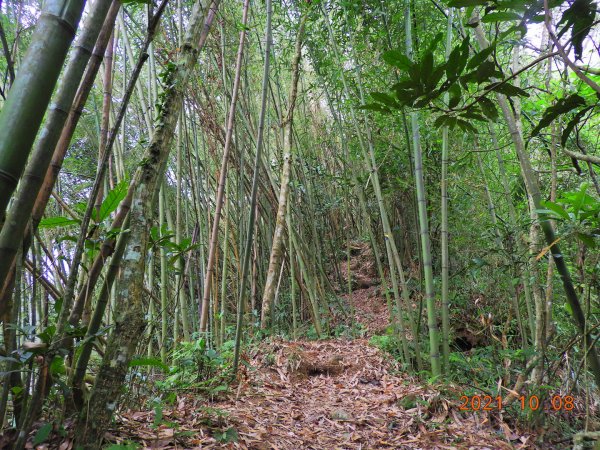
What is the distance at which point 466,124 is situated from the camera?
38.6 inches

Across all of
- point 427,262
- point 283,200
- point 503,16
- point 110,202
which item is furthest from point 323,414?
point 503,16

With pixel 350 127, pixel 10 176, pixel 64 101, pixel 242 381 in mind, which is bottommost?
pixel 242 381

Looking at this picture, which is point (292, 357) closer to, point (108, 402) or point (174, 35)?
point (108, 402)

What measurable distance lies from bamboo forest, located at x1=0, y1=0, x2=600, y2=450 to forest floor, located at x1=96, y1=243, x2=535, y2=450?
13 millimetres

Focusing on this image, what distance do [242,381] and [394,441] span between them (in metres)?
0.89

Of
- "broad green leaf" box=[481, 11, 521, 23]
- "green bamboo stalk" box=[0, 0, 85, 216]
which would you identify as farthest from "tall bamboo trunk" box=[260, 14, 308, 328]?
"green bamboo stalk" box=[0, 0, 85, 216]

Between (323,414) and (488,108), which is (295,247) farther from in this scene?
(488,108)

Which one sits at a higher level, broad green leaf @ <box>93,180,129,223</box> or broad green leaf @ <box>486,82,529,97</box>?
broad green leaf @ <box>486,82,529,97</box>

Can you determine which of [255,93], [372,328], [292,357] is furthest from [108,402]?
[255,93]

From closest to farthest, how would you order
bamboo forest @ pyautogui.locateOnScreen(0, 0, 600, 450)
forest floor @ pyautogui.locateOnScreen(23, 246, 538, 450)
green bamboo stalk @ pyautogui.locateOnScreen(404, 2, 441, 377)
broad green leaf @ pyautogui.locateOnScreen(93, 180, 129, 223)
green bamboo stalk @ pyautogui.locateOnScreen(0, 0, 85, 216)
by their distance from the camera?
green bamboo stalk @ pyautogui.locateOnScreen(0, 0, 85, 216) → bamboo forest @ pyautogui.locateOnScreen(0, 0, 600, 450) → broad green leaf @ pyautogui.locateOnScreen(93, 180, 129, 223) → forest floor @ pyautogui.locateOnScreen(23, 246, 538, 450) → green bamboo stalk @ pyautogui.locateOnScreen(404, 2, 441, 377)

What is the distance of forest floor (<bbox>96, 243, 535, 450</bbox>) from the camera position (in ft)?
5.11

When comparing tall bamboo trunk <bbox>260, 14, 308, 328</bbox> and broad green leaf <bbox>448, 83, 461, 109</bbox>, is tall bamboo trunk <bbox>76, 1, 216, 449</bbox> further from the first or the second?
tall bamboo trunk <bbox>260, 14, 308, 328</bbox>

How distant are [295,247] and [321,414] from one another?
4.83ft

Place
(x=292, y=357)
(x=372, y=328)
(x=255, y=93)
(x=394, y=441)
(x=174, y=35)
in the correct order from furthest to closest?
1. (x=255, y=93)
2. (x=372, y=328)
3. (x=174, y=35)
4. (x=292, y=357)
5. (x=394, y=441)
